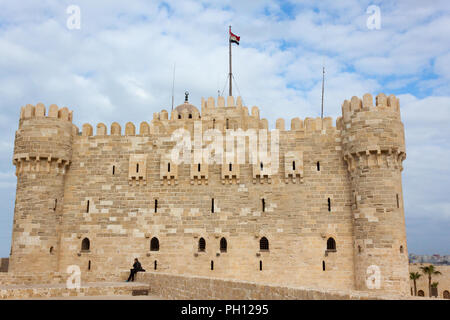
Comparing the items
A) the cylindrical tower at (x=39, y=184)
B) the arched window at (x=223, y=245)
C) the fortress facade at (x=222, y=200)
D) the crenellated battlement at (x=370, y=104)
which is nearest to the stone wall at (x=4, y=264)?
the cylindrical tower at (x=39, y=184)

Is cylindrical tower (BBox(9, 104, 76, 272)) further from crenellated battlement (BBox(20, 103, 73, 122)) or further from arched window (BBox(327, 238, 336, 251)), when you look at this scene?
arched window (BBox(327, 238, 336, 251))

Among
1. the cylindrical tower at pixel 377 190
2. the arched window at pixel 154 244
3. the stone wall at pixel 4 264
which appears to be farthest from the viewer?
the stone wall at pixel 4 264

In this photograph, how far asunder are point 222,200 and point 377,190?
718 centimetres

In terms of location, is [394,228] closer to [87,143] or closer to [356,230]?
[356,230]

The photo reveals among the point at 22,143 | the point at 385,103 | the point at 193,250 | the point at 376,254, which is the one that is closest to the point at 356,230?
the point at 376,254

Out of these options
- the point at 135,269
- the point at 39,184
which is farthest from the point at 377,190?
the point at 39,184

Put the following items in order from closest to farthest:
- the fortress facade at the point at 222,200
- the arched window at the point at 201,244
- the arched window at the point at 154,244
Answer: the fortress facade at the point at 222,200 < the arched window at the point at 201,244 < the arched window at the point at 154,244

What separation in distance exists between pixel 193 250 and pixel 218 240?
4.36 ft

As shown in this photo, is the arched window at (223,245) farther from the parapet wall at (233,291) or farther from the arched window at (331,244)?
the arched window at (331,244)

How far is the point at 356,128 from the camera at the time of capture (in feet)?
63.9

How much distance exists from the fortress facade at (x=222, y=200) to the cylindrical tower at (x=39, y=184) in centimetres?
5

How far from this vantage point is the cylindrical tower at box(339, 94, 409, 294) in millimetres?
18125

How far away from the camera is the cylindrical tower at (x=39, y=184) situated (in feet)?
67.0

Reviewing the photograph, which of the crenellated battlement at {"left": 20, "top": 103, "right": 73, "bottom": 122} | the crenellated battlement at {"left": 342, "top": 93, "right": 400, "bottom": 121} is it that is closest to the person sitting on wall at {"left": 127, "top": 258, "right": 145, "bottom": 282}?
the crenellated battlement at {"left": 20, "top": 103, "right": 73, "bottom": 122}
